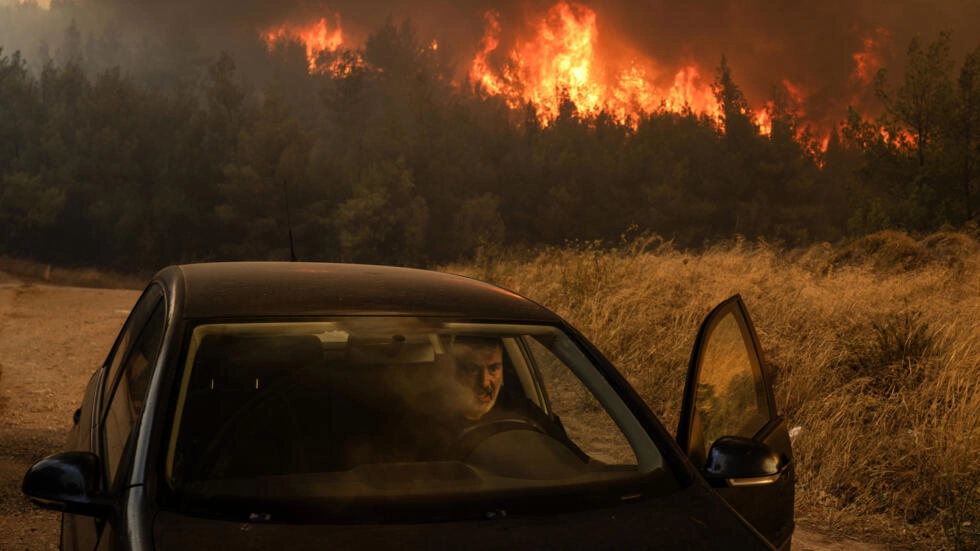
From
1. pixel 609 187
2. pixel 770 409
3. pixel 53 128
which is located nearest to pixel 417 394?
pixel 770 409

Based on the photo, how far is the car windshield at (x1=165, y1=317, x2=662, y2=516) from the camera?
227 centimetres

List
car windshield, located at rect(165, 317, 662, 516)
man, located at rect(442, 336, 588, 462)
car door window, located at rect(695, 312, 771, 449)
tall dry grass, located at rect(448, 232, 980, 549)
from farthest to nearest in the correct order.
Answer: tall dry grass, located at rect(448, 232, 980, 549) < car door window, located at rect(695, 312, 771, 449) < man, located at rect(442, 336, 588, 462) < car windshield, located at rect(165, 317, 662, 516)

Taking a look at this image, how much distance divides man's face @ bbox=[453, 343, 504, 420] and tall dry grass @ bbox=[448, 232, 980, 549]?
3168mm

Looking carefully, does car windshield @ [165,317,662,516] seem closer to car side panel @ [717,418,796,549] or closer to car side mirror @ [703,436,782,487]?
car side mirror @ [703,436,782,487]

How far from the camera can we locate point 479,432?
2.74 meters

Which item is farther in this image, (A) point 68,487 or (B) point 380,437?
(B) point 380,437

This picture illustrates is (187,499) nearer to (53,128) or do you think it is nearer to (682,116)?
(53,128)

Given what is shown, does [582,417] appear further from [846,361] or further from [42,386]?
[42,386]

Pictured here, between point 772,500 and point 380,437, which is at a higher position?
point 380,437

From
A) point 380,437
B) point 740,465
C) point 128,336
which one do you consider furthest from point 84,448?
point 740,465

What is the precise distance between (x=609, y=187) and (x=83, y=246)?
38234 millimetres

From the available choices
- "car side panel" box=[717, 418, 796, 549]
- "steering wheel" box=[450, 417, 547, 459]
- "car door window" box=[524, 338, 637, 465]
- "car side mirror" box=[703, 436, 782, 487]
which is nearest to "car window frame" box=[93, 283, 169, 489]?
"steering wheel" box=[450, 417, 547, 459]

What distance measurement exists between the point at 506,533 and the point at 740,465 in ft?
2.55

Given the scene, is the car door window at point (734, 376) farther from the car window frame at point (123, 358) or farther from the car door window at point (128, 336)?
the car door window at point (128, 336)
